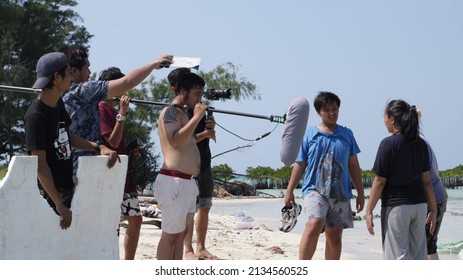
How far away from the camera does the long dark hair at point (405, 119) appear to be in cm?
581

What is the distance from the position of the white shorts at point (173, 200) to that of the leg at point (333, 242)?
1.24 m

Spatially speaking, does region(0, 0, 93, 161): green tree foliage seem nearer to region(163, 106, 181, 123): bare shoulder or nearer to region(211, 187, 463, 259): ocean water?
region(211, 187, 463, 259): ocean water

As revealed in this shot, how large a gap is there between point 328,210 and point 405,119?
38.2 inches

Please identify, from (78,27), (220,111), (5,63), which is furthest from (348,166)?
(78,27)

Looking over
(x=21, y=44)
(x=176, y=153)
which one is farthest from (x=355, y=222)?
(x=21, y=44)

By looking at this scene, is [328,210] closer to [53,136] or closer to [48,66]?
[53,136]

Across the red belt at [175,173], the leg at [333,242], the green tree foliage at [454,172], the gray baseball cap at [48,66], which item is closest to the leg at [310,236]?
the leg at [333,242]

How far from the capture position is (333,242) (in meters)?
6.36

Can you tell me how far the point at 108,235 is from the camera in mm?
5070

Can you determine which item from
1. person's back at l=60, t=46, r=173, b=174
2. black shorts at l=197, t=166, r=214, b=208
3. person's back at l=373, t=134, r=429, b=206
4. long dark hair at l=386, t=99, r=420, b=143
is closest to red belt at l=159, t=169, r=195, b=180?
person's back at l=60, t=46, r=173, b=174

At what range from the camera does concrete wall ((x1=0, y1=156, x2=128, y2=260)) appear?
4.39 m

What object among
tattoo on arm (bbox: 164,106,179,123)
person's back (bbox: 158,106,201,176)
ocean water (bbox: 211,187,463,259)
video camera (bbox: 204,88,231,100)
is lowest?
ocean water (bbox: 211,187,463,259)

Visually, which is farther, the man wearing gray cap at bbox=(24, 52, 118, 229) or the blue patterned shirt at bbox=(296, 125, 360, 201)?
the blue patterned shirt at bbox=(296, 125, 360, 201)

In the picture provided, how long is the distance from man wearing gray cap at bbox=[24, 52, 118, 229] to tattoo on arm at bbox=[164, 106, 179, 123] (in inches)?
32.5
